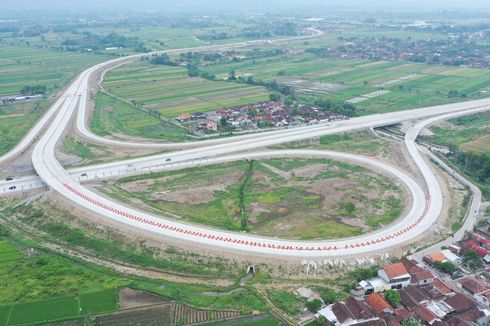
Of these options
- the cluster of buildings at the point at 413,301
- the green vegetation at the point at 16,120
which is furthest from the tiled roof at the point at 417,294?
the green vegetation at the point at 16,120

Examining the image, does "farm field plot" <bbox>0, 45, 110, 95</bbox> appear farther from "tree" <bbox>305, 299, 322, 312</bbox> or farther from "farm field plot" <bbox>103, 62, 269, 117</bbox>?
"tree" <bbox>305, 299, 322, 312</bbox>

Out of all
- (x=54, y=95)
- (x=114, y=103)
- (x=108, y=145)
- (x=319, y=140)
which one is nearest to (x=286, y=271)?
(x=319, y=140)

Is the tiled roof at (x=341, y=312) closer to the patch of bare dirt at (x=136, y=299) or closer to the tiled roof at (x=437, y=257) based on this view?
the tiled roof at (x=437, y=257)

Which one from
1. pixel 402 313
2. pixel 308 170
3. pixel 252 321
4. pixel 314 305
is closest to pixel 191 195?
pixel 308 170

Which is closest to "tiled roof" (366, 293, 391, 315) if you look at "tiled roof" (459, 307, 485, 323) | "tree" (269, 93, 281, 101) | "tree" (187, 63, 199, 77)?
"tiled roof" (459, 307, 485, 323)

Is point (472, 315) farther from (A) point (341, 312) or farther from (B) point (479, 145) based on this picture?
(B) point (479, 145)
